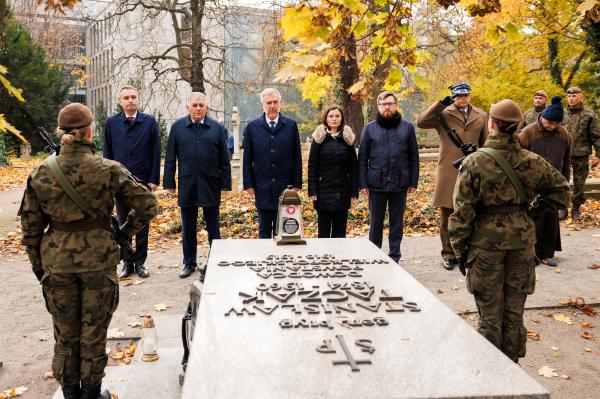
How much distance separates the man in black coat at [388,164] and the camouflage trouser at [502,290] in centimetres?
283

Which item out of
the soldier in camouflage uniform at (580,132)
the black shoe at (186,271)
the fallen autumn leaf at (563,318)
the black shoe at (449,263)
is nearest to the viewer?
the fallen autumn leaf at (563,318)

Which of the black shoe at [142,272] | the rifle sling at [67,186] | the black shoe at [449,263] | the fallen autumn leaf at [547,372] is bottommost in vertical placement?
the fallen autumn leaf at [547,372]

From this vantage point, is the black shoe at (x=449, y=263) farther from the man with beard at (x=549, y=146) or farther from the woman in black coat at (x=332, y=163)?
the woman in black coat at (x=332, y=163)

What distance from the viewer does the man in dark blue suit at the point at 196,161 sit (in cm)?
684

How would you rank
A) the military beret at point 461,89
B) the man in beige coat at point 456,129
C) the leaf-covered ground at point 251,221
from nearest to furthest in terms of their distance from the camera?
Result: the military beret at point 461,89
the man in beige coat at point 456,129
the leaf-covered ground at point 251,221

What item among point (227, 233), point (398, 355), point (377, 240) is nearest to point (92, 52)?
point (227, 233)

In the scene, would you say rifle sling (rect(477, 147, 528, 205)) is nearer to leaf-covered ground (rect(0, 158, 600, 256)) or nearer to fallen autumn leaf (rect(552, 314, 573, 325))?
fallen autumn leaf (rect(552, 314, 573, 325))

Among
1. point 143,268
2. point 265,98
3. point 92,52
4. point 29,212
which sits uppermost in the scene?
point 92,52

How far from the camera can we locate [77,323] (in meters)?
3.69

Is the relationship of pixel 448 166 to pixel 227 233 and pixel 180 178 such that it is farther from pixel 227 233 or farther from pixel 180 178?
pixel 227 233

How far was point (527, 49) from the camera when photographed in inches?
695

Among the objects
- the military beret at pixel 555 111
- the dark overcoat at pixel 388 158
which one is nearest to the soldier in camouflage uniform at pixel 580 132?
the military beret at pixel 555 111

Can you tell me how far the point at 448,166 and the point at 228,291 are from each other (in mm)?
4331

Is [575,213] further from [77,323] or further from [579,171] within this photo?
[77,323]
